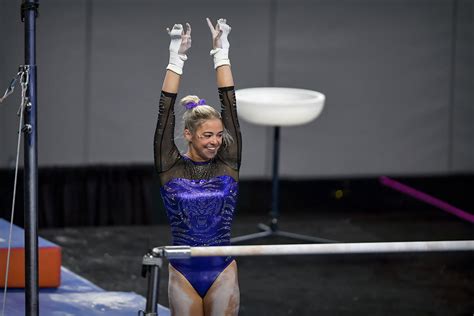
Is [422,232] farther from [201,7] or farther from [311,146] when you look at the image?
[201,7]

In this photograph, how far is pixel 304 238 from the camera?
6.75 meters

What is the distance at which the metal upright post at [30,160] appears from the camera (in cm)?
400

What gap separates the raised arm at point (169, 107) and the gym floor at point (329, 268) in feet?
5.40

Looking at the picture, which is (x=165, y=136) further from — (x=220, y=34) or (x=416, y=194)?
(x=416, y=194)

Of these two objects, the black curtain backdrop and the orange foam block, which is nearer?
the orange foam block

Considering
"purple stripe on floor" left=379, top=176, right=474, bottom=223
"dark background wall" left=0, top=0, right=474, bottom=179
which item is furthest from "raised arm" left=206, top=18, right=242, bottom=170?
"purple stripe on floor" left=379, top=176, right=474, bottom=223

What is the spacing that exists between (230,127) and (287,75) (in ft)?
11.4

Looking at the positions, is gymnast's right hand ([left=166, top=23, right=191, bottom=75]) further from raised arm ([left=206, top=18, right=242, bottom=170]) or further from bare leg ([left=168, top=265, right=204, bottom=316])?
bare leg ([left=168, top=265, right=204, bottom=316])

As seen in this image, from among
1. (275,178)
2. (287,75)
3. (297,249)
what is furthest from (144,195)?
(297,249)

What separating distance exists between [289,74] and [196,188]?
3641 millimetres

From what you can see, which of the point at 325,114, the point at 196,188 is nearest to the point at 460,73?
the point at 325,114

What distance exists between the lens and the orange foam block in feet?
17.8

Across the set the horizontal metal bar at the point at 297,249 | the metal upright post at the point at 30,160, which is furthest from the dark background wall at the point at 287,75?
the horizontal metal bar at the point at 297,249

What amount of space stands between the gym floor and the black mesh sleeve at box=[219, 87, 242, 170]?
5.13 feet
